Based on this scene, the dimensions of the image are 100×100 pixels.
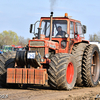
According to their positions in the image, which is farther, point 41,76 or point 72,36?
point 72,36

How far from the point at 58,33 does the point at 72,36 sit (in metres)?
0.61

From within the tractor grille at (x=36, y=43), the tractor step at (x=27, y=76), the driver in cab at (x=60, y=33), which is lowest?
the tractor step at (x=27, y=76)

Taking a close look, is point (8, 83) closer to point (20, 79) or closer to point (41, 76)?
point (20, 79)

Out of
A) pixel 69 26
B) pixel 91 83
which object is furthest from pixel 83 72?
pixel 69 26

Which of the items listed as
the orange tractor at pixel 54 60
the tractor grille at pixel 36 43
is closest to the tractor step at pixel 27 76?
the orange tractor at pixel 54 60

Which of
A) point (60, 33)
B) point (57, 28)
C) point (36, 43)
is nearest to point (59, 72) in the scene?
point (36, 43)

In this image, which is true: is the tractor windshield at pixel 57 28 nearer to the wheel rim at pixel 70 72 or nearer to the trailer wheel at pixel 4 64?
the wheel rim at pixel 70 72

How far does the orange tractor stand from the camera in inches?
293

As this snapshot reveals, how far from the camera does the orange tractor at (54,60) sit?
7.45 m

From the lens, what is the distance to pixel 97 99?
615 cm

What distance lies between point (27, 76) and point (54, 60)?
997 mm

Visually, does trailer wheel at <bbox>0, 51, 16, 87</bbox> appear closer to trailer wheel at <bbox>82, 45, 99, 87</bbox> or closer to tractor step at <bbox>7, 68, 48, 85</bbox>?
tractor step at <bbox>7, 68, 48, 85</bbox>

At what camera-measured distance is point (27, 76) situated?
7.46 m

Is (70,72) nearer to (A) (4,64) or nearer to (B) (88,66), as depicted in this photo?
(B) (88,66)
